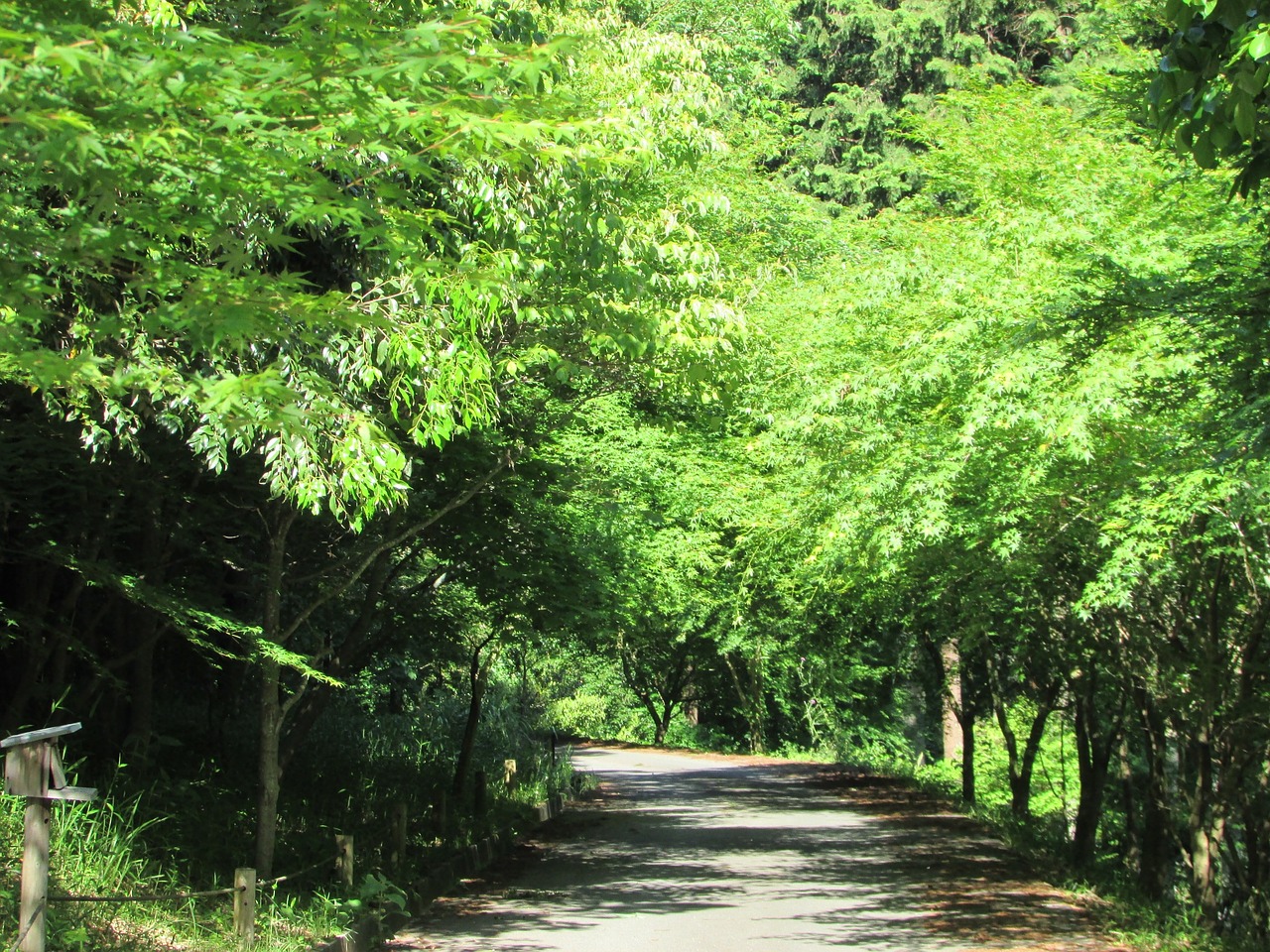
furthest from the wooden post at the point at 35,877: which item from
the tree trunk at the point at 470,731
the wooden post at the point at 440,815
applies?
the tree trunk at the point at 470,731

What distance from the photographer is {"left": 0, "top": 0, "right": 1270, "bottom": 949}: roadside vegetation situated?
4.64m

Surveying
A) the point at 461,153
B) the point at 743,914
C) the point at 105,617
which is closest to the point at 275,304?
the point at 461,153

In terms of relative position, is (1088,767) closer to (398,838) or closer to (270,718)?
(398,838)

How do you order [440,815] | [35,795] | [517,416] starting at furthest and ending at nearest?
[440,815], [517,416], [35,795]

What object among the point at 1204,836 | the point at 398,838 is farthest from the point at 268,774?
the point at 1204,836

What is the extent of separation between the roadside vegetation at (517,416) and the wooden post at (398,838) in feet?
0.12

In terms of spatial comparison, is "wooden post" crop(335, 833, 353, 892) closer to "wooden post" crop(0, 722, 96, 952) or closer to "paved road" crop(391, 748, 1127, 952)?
"paved road" crop(391, 748, 1127, 952)

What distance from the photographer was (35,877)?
5555 millimetres

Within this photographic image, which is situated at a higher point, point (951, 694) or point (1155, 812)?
point (951, 694)

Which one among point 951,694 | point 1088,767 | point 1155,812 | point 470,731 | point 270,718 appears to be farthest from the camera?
point 951,694

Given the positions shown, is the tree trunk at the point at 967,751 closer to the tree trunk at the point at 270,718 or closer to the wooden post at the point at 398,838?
the wooden post at the point at 398,838

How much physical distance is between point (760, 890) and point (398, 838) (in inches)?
145

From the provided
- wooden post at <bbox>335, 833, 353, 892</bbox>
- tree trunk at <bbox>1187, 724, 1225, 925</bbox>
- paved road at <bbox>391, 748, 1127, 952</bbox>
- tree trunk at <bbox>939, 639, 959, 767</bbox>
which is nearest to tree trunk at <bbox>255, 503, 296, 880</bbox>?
wooden post at <bbox>335, 833, 353, 892</bbox>

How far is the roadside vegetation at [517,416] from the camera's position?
4.64 meters
